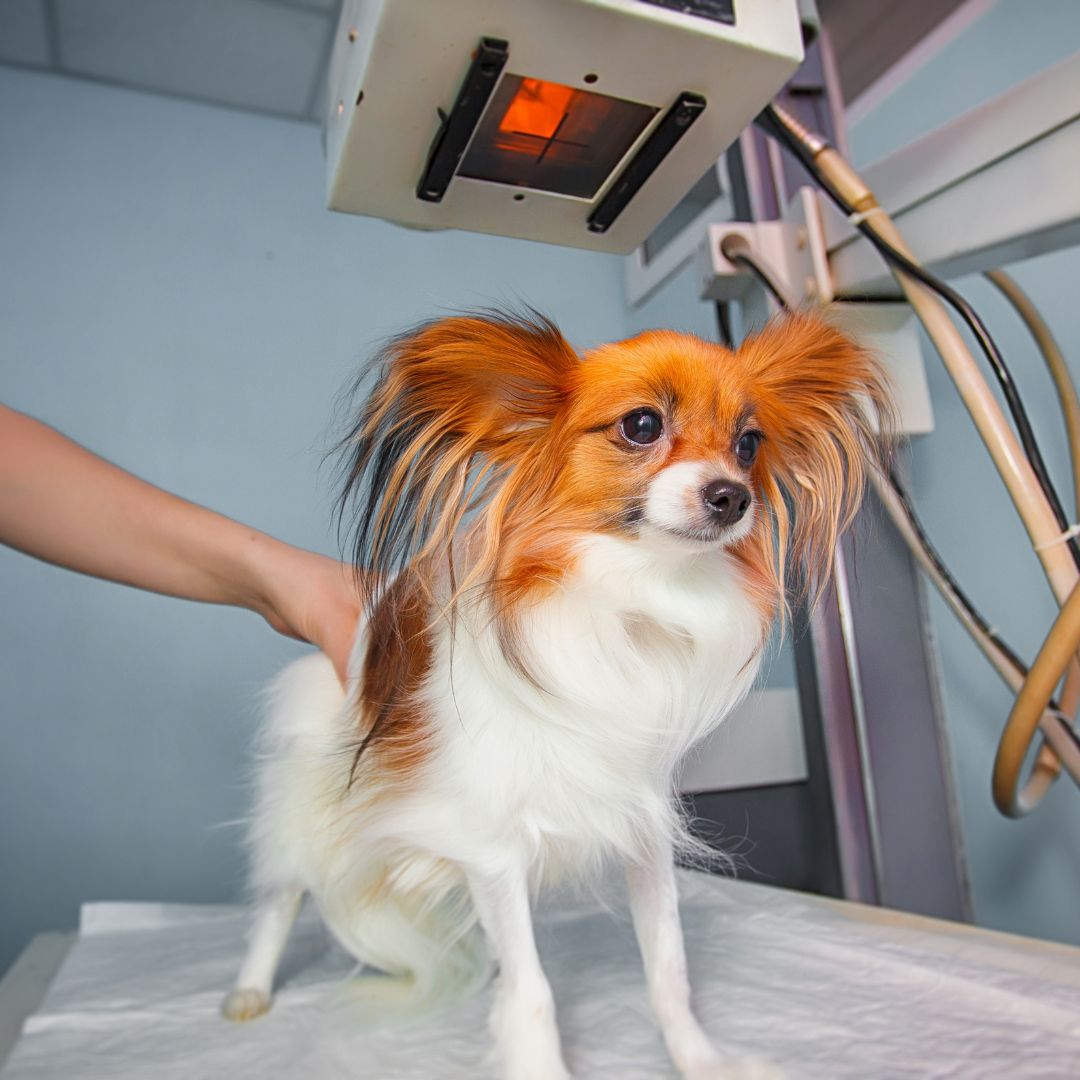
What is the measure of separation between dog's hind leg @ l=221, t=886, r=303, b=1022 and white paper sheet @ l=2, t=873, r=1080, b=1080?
0.03m

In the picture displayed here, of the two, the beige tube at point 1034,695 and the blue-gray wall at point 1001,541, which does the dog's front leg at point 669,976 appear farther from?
the blue-gray wall at point 1001,541

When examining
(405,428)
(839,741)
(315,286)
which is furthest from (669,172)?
(315,286)

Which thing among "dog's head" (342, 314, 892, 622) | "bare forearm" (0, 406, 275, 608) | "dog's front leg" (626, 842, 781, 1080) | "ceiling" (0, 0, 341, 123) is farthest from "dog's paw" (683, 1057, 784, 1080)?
"ceiling" (0, 0, 341, 123)

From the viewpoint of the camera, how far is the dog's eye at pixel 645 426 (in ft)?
2.83

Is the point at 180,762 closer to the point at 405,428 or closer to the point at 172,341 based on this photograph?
the point at 172,341

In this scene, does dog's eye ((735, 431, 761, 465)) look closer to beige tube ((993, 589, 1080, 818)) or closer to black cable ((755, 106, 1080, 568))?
black cable ((755, 106, 1080, 568))

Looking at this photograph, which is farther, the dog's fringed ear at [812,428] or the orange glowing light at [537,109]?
the dog's fringed ear at [812,428]

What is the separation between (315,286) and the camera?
206 cm

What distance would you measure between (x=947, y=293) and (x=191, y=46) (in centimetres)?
199

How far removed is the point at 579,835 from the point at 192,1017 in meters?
0.66

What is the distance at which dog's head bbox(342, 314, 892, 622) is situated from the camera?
842 millimetres

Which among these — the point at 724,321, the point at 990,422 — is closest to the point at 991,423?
the point at 990,422

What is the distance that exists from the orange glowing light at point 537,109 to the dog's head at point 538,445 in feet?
0.61

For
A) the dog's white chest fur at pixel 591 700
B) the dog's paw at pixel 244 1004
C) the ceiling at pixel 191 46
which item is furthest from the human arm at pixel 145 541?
the ceiling at pixel 191 46
